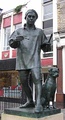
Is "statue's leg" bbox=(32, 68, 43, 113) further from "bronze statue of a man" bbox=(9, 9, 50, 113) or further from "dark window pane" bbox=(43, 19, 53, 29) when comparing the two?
"dark window pane" bbox=(43, 19, 53, 29)

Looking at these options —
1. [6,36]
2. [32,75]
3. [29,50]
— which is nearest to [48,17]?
[6,36]

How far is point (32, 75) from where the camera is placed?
4277 millimetres

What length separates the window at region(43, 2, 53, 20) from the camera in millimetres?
17703

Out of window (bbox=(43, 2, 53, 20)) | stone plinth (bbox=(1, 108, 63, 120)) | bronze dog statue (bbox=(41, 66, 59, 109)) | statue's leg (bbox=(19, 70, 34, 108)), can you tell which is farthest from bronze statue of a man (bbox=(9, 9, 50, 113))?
window (bbox=(43, 2, 53, 20))

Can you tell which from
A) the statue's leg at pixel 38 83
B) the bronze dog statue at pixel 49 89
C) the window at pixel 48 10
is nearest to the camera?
the statue's leg at pixel 38 83

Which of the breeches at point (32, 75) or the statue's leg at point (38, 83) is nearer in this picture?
the statue's leg at point (38, 83)

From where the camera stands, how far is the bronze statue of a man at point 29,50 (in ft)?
14.0

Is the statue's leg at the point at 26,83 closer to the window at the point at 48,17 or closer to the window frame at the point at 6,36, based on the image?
the window at the point at 48,17

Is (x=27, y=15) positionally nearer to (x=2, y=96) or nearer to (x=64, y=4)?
(x=2, y=96)

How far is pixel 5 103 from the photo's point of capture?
10539 mm

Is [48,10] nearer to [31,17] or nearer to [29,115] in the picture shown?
[31,17]

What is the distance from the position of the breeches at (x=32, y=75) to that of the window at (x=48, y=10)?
13.8 meters

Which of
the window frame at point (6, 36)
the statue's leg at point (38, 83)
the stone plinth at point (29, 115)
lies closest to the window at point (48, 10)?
the window frame at point (6, 36)

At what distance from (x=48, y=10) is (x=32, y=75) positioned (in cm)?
1439
